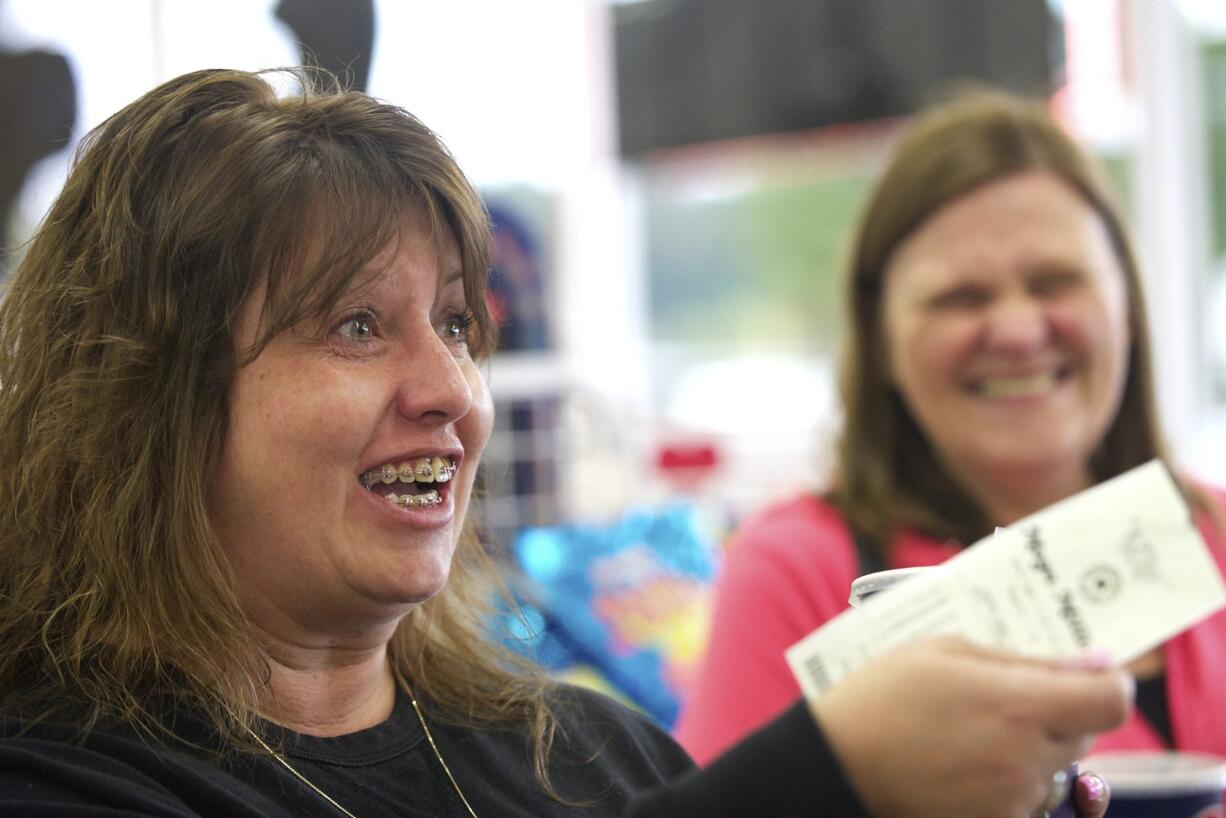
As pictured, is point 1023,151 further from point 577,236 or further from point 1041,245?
point 577,236

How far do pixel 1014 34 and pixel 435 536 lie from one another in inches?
129

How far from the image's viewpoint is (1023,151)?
1728 millimetres

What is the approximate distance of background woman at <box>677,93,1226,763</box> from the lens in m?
1.61

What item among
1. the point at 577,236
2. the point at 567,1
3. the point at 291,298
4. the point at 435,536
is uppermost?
the point at 567,1

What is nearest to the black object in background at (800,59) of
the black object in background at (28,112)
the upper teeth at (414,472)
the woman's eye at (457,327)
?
the black object in background at (28,112)

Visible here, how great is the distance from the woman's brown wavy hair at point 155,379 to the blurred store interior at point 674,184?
1497 mm

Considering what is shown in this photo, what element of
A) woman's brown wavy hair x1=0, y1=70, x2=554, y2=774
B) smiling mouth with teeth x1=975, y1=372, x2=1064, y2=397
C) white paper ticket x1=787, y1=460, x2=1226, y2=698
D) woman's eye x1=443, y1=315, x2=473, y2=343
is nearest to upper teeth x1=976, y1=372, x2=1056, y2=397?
smiling mouth with teeth x1=975, y1=372, x2=1064, y2=397

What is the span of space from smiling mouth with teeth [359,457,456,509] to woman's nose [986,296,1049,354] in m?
0.92

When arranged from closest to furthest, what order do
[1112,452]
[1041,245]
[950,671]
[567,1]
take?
1. [950,671]
2. [1041,245]
3. [1112,452]
4. [567,1]

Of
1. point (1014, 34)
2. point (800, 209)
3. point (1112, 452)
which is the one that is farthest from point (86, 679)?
point (800, 209)

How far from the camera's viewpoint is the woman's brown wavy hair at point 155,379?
93 centimetres

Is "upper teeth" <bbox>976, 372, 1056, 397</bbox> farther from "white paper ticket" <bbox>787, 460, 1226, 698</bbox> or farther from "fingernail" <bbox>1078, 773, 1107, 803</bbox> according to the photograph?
"white paper ticket" <bbox>787, 460, 1226, 698</bbox>

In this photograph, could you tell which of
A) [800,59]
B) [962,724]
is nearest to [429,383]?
[962,724]

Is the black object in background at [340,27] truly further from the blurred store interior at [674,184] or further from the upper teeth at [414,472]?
the upper teeth at [414,472]
